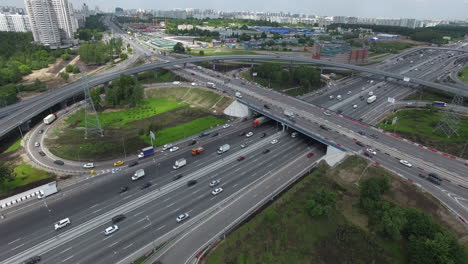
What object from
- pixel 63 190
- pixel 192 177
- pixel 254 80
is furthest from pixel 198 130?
pixel 254 80

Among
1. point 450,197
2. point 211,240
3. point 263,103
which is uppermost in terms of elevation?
point 263,103

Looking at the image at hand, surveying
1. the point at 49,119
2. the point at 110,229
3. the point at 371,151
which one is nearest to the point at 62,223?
the point at 110,229

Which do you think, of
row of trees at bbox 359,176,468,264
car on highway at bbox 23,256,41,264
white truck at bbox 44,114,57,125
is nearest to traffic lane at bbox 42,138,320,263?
car on highway at bbox 23,256,41,264

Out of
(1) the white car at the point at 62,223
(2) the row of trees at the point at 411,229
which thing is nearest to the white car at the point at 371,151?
(2) the row of trees at the point at 411,229

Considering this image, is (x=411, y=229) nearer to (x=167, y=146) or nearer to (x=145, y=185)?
(x=145, y=185)

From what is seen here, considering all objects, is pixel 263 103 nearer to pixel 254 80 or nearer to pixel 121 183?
pixel 254 80

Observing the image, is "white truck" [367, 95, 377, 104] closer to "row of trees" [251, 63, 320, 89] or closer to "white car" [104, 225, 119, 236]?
"row of trees" [251, 63, 320, 89]
